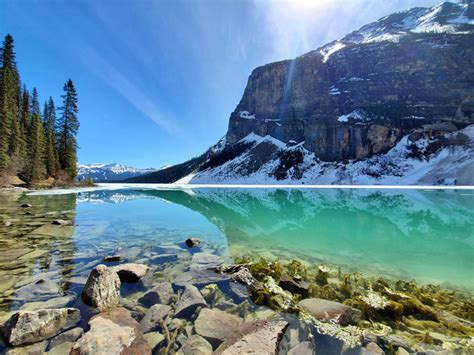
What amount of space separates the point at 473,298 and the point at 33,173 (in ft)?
157

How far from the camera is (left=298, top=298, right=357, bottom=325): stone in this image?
4082 mm

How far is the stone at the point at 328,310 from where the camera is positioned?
4.08 m

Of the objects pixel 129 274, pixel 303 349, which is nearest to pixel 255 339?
pixel 303 349

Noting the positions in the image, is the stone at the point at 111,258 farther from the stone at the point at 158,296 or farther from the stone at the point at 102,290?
the stone at the point at 158,296

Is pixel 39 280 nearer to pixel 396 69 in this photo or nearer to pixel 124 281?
pixel 124 281

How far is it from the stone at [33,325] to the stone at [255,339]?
2.50m

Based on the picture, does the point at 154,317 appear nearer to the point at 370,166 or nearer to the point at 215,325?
the point at 215,325

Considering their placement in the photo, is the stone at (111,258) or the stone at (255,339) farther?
the stone at (111,258)

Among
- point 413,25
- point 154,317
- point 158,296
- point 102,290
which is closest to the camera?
point 154,317

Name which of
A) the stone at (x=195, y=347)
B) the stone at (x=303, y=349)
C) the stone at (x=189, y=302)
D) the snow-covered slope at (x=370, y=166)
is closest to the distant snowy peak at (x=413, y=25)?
the snow-covered slope at (x=370, y=166)

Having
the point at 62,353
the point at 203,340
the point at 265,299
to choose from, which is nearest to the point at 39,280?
the point at 62,353

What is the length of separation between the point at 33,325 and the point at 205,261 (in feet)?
14.0

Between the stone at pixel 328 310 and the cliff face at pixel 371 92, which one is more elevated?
the cliff face at pixel 371 92

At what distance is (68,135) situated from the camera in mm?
47625
